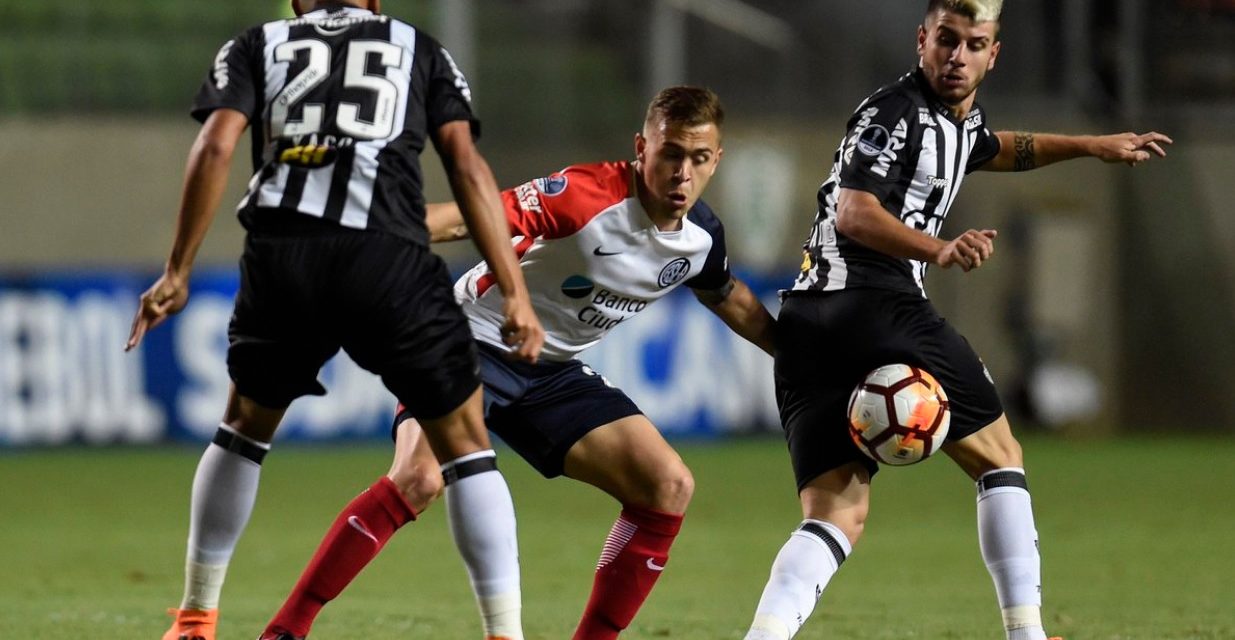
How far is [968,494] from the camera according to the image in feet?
38.7

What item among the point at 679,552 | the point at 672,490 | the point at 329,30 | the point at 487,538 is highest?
the point at 329,30

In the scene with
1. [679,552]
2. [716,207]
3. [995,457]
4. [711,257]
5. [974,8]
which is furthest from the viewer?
[716,207]

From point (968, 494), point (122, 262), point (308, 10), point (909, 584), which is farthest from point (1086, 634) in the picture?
point (122, 262)

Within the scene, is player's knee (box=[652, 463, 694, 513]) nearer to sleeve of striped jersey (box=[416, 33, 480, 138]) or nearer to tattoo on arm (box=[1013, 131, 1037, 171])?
sleeve of striped jersey (box=[416, 33, 480, 138])

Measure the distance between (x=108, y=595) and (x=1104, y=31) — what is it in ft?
43.9

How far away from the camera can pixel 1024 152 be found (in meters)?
5.74

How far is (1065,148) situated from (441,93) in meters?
2.16

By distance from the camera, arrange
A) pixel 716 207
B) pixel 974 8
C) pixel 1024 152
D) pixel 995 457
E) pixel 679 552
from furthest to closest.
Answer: pixel 716 207 < pixel 679 552 < pixel 1024 152 < pixel 995 457 < pixel 974 8

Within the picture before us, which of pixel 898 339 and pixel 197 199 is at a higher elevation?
pixel 197 199

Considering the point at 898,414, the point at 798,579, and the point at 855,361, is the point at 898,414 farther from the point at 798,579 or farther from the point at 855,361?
the point at 798,579

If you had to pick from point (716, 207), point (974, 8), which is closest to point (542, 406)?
point (974, 8)

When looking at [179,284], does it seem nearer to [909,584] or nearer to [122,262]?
[909,584]

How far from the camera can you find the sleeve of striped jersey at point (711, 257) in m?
5.50

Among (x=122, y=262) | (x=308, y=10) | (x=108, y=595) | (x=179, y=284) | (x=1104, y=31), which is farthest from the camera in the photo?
(x=1104, y=31)
